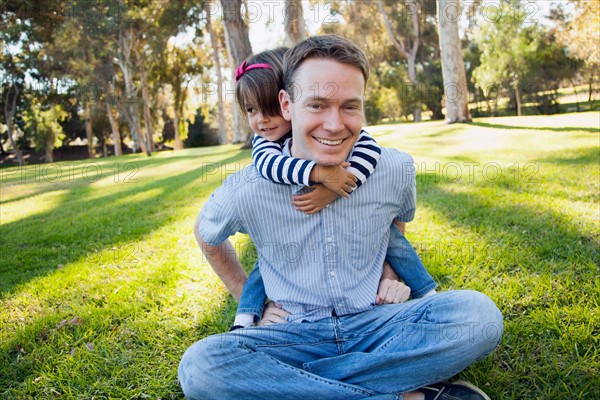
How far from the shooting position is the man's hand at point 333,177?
1864 millimetres

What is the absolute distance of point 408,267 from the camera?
2262 millimetres

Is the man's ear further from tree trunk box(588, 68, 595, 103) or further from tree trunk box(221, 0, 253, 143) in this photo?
tree trunk box(588, 68, 595, 103)

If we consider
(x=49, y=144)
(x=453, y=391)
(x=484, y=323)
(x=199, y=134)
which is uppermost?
(x=199, y=134)

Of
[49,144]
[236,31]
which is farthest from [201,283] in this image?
[49,144]

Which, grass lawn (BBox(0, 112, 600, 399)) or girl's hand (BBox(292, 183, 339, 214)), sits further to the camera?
grass lawn (BBox(0, 112, 600, 399))

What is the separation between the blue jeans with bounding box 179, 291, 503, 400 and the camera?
1.65 m

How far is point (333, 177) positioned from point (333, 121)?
0.24 meters

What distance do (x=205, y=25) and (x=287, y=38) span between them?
17.0 metres

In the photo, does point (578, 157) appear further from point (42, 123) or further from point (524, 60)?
point (42, 123)

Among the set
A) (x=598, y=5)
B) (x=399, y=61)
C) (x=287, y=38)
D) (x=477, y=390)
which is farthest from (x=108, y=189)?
(x=399, y=61)

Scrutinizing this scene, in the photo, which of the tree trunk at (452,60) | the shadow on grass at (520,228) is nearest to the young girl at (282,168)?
the shadow on grass at (520,228)

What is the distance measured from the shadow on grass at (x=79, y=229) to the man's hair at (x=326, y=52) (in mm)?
2814

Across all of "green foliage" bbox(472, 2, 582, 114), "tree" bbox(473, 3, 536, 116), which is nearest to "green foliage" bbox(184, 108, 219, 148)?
"green foliage" bbox(472, 2, 582, 114)

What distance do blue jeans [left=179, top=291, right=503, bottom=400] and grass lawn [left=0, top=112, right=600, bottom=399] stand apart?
1.08 ft
